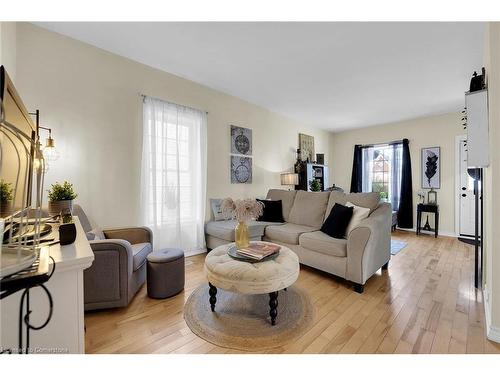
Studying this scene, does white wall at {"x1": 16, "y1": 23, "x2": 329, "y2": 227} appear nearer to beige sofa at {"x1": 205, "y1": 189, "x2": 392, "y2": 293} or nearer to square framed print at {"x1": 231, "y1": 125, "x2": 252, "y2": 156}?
square framed print at {"x1": 231, "y1": 125, "x2": 252, "y2": 156}

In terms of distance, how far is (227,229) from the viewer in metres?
2.94

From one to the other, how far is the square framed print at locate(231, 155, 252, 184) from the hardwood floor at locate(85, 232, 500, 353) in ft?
5.68

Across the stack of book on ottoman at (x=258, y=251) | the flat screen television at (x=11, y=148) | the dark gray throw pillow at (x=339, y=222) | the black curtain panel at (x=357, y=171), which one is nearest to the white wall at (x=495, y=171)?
the dark gray throw pillow at (x=339, y=222)

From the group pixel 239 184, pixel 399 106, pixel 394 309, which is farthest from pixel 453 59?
pixel 239 184

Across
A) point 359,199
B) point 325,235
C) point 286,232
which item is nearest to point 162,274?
point 286,232

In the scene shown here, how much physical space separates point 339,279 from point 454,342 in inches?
40.6

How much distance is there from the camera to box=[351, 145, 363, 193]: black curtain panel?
5.55 metres

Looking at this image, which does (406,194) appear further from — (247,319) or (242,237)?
(247,319)

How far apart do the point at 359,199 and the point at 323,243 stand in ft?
2.65

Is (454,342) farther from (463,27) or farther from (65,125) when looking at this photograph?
(65,125)

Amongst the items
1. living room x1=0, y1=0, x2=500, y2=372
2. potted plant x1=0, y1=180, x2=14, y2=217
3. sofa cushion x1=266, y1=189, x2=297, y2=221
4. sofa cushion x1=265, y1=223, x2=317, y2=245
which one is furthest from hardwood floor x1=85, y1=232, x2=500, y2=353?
sofa cushion x1=266, y1=189, x2=297, y2=221

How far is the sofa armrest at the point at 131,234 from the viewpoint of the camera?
A: 2279mm

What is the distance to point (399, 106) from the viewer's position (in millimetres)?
4027

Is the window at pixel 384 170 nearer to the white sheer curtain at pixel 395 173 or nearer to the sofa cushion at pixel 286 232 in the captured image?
the white sheer curtain at pixel 395 173
